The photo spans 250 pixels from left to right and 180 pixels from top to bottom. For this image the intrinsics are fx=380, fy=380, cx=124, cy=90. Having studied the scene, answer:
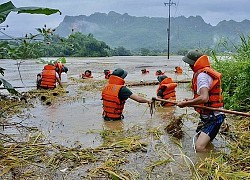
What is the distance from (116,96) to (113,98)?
70 millimetres

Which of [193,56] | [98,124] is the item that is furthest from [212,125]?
[98,124]

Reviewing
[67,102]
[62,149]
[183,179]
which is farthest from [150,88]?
[183,179]

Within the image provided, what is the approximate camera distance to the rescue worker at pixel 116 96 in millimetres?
7289

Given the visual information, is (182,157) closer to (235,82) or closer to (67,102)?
(235,82)

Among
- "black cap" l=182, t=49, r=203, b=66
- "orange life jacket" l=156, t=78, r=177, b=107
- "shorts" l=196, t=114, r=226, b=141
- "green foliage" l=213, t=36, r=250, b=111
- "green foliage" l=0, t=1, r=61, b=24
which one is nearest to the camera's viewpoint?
"green foliage" l=0, t=1, r=61, b=24

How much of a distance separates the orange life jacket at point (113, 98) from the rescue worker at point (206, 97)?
1.80 metres

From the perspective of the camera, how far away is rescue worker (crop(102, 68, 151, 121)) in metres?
7.29

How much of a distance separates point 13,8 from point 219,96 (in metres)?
3.17

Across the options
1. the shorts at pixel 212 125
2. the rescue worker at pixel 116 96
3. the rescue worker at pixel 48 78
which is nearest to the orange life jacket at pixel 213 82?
the shorts at pixel 212 125

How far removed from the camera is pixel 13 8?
14.5ft

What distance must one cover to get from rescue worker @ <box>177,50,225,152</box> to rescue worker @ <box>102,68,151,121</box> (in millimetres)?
1661

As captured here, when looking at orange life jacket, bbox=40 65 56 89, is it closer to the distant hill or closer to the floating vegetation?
the floating vegetation

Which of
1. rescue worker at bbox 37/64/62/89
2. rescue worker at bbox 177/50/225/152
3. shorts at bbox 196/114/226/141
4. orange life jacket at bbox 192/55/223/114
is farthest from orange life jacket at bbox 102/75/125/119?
rescue worker at bbox 37/64/62/89

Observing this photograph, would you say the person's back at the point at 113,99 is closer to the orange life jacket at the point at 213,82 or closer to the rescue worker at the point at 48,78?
the orange life jacket at the point at 213,82
